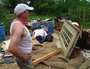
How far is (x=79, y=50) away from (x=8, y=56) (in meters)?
2.49

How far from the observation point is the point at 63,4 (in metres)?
15.4

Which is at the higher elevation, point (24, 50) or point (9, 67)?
point (24, 50)

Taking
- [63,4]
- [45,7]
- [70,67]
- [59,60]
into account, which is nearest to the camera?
[70,67]

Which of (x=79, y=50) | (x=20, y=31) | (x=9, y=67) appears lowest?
(x=9, y=67)

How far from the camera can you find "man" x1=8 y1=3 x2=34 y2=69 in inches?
47.0

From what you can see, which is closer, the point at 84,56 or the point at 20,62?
the point at 20,62

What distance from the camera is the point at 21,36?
4.36ft

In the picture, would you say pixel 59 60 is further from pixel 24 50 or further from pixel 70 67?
pixel 24 50

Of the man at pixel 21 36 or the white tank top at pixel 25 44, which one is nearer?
the man at pixel 21 36

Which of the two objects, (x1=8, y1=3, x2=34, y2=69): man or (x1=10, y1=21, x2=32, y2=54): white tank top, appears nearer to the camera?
(x1=8, y1=3, x2=34, y2=69): man

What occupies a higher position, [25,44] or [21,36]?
[21,36]

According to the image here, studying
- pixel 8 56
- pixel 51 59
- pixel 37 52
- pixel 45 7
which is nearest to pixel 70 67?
pixel 51 59

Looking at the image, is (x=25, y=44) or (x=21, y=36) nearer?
(x=21, y=36)

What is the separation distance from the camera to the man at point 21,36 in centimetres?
119
